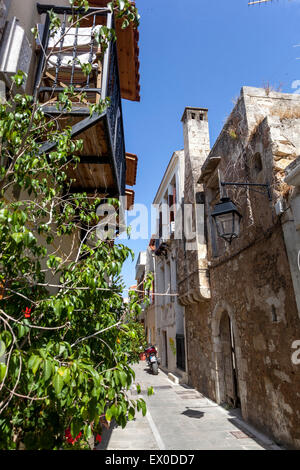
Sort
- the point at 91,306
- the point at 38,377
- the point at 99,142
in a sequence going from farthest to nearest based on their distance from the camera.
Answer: the point at 99,142
the point at 91,306
the point at 38,377

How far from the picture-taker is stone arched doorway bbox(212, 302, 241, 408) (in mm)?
7266

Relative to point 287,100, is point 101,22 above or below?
above

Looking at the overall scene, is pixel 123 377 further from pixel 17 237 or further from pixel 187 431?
pixel 187 431

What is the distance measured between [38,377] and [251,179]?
5.65 metres

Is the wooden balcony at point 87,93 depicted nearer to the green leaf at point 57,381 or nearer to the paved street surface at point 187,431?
the green leaf at point 57,381

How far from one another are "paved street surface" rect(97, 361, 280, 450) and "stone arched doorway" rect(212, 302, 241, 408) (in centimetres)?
40

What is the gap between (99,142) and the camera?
4.41m

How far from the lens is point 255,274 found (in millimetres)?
5637

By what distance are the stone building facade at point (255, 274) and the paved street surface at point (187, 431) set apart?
1.19 feet

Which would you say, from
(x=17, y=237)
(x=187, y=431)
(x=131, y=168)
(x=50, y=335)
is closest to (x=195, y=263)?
(x=131, y=168)

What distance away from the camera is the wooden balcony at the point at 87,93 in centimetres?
367

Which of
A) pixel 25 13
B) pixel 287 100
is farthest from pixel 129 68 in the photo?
pixel 287 100

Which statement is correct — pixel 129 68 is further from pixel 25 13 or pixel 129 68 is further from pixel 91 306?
pixel 91 306

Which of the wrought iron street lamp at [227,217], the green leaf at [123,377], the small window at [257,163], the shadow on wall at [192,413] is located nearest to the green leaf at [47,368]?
the green leaf at [123,377]
